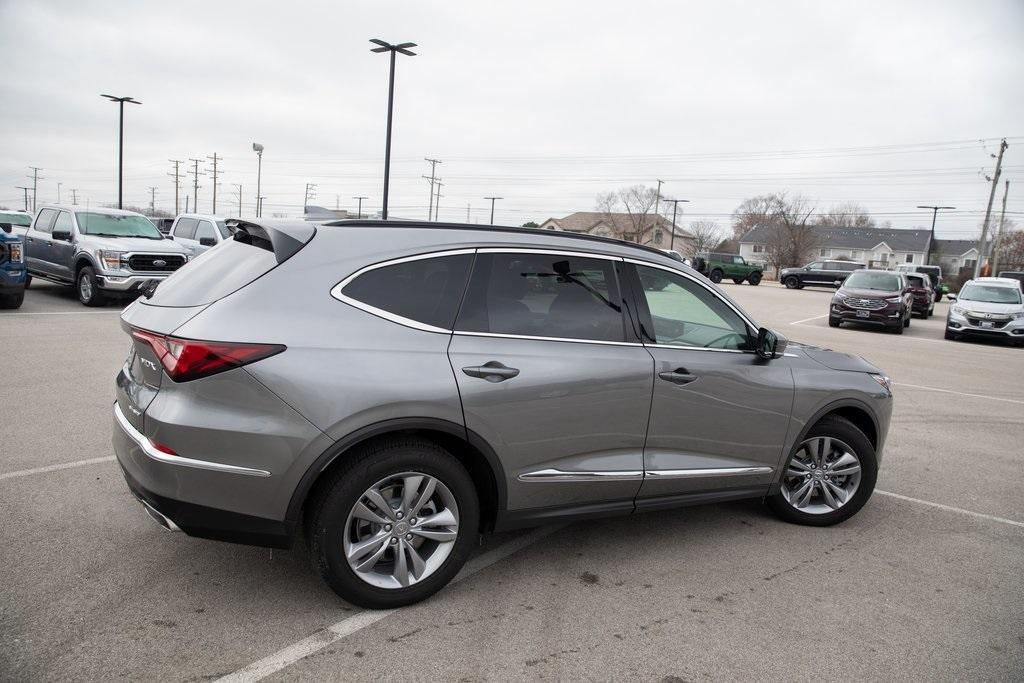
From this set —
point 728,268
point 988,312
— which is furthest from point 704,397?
point 728,268

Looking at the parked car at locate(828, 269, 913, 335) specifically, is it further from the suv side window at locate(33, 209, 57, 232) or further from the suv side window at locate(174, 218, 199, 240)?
the suv side window at locate(33, 209, 57, 232)

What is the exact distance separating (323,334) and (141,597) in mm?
1487

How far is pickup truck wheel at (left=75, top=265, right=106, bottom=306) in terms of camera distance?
13.6m

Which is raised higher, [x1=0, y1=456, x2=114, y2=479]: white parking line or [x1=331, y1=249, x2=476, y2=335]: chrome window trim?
[x1=331, y1=249, x2=476, y2=335]: chrome window trim

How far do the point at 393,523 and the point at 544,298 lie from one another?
4.24 feet

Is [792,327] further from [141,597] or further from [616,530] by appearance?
[141,597]

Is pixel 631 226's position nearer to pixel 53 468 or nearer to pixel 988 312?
pixel 988 312

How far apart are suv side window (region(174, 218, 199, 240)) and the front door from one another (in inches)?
663

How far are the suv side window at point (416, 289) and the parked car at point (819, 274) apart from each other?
1688 inches

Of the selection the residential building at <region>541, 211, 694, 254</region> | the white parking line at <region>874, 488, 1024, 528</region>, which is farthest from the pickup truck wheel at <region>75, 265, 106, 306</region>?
the residential building at <region>541, 211, 694, 254</region>

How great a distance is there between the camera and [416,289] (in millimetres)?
3275

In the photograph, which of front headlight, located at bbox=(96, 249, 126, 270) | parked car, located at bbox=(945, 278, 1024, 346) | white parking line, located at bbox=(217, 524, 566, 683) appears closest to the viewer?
white parking line, located at bbox=(217, 524, 566, 683)

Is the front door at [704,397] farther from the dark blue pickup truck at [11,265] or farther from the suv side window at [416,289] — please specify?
the dark blue pickup truck at [11,265]

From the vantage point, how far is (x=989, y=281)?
18828 millimetres
